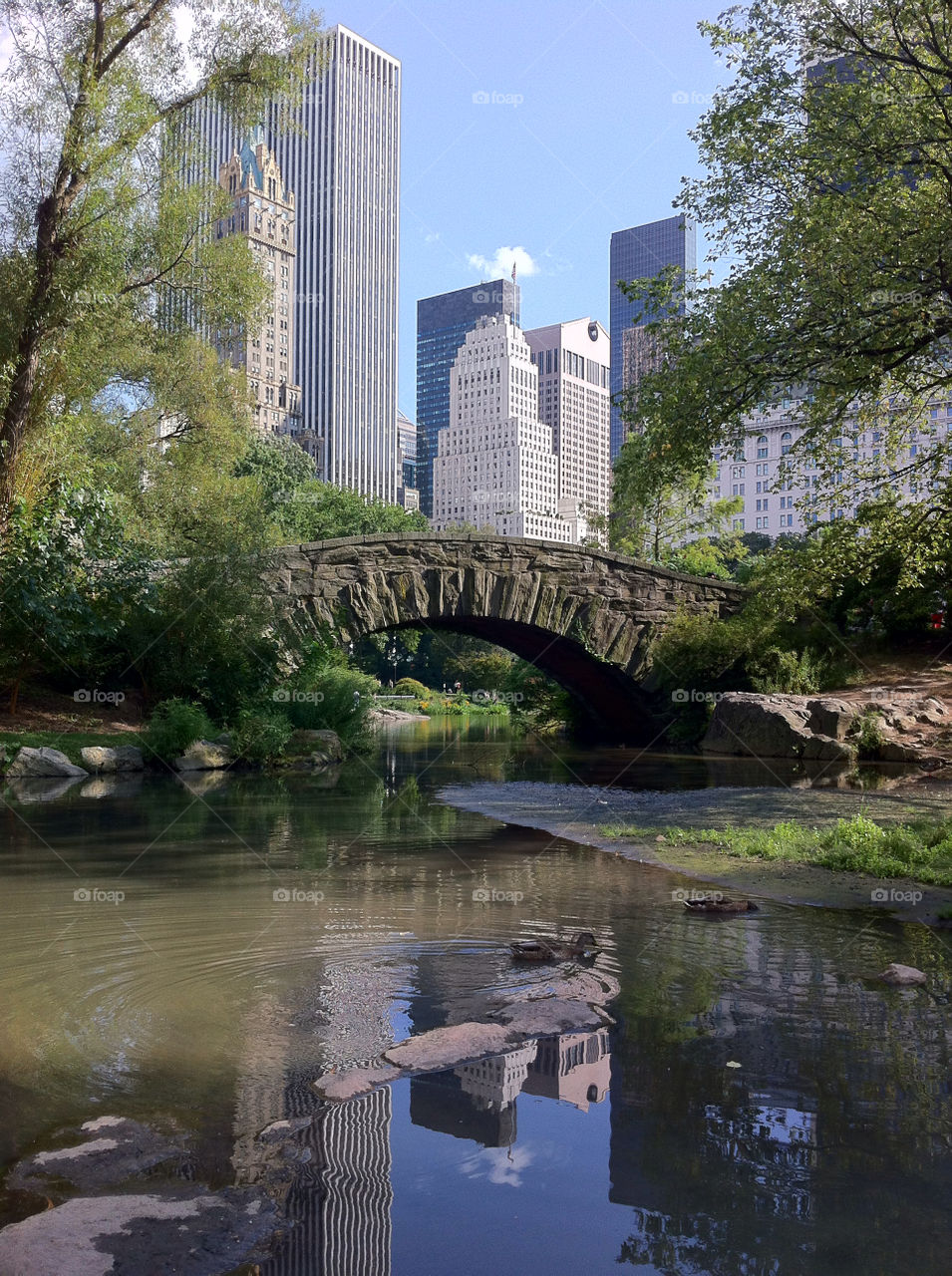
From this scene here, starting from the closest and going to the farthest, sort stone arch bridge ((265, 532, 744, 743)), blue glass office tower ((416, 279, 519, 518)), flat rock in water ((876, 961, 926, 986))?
flat rock in water ((876, 961, 926, 986)) < stone arch bridge ((265, 532, 744, 743)) < blue glass office tower ((416, 279, 519, 518))

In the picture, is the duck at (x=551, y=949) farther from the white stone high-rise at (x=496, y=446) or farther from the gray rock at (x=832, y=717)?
the white stone high-rise at (x=496, y=446)

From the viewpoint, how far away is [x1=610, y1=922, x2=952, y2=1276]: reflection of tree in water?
7.40 feet

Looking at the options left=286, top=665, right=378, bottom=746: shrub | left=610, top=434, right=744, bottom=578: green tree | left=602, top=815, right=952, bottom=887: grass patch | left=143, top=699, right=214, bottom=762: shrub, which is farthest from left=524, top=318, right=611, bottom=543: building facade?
left=602, top=815, right=952, bottom=887: grass patch

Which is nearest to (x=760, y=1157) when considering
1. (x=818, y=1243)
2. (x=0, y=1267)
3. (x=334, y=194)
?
(x=818, y=1243)

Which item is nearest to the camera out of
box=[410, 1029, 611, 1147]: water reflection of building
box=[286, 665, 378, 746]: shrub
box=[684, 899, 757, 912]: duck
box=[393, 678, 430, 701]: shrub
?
box=[410, 1029, 611, 1147]: water reflection of building

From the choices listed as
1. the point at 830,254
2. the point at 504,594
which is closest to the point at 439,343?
the point at 504,594

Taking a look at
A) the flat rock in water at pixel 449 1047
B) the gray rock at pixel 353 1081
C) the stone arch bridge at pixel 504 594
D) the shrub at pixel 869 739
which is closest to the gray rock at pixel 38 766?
the stone arch bridge at pixel 504 594

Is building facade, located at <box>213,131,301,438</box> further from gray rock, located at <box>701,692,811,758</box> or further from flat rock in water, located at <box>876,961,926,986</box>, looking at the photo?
flat rock in water, located at <box>876,961,926,986</box>

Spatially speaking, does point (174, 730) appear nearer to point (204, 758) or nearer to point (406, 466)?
point (204, 758)

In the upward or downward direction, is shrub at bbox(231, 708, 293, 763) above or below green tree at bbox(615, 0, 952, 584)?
below

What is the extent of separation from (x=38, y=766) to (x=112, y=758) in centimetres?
113

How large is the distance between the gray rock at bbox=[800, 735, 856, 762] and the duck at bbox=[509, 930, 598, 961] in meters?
11.2

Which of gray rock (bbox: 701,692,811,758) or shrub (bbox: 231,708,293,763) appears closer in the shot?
shrub (bbox: 231,708,293,763)

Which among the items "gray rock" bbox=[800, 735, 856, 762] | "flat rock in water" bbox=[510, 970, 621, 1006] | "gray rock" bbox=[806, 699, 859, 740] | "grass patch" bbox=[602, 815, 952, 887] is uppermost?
"gray rock" bbox=[806, 699, 859, 740]
